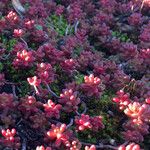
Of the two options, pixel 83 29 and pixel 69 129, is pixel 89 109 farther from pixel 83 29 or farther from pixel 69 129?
pixel 83 29

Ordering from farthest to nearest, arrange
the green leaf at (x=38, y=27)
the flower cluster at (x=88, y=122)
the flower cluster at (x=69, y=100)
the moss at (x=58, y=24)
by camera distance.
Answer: the moss at (x=58, y=24)
the green leaf at (x=38, y=27)
the flower cluster at (x=69, y=100)
the flower cluster at (x=88, y=122)

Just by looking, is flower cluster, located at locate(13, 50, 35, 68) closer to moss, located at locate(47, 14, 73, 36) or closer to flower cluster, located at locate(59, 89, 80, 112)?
flower cluster, located at locate(59, 89, 80, 112)

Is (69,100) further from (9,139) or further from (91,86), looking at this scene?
(9,139)

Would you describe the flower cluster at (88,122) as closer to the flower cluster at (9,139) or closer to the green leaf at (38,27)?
the flower cluster at (9,139)

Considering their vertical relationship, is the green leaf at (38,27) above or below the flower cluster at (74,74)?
above

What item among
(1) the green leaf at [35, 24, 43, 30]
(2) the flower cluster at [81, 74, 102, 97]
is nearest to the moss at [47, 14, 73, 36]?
(1) the green leaf at [35, 24, 43, 30]

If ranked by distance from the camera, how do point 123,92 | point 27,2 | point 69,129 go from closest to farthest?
point 69,129 < point 123,92 < point 27,2

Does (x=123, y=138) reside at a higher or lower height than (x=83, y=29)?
lower

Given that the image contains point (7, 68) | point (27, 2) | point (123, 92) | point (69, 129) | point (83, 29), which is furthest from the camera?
point (27, 2)

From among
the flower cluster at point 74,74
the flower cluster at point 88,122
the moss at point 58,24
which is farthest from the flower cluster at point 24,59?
the moss at point 58,24

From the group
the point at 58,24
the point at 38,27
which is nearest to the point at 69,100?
the point at 38,27

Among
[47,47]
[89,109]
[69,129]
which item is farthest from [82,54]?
[69,129]
